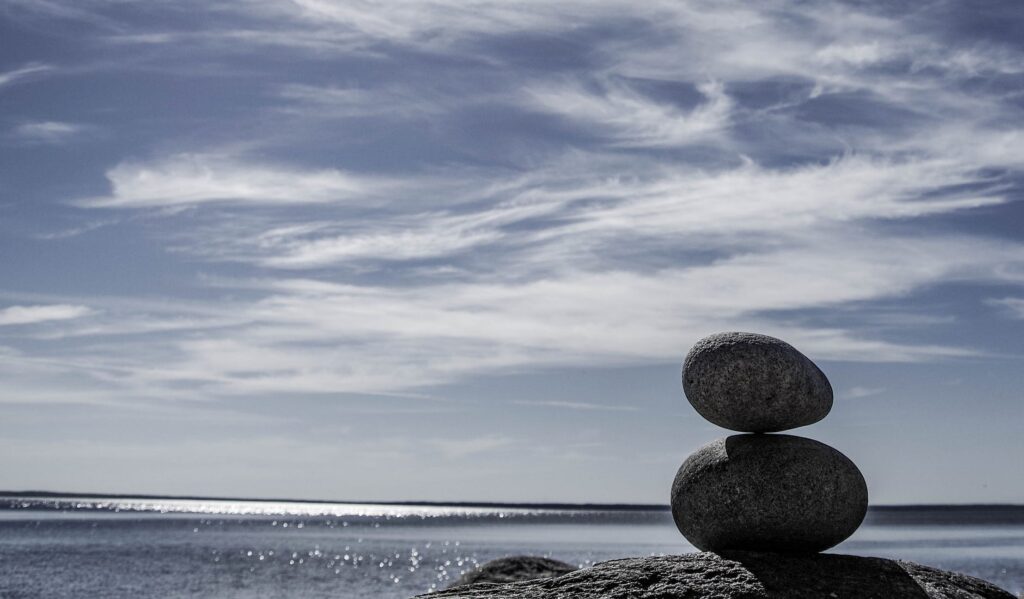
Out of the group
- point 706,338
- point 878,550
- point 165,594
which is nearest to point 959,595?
point 706,338

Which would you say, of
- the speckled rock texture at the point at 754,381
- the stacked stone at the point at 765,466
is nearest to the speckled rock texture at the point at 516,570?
the stacked stone at the point at 765,466

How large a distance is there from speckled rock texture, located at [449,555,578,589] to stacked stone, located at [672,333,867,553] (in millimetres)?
9453

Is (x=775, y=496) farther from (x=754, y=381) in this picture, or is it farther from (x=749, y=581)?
(x=754, y=381)

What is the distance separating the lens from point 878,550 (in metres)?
73.9

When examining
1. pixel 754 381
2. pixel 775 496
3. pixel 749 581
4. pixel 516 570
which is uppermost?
pixel 754 381

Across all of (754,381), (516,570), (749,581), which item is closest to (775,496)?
(749,581)

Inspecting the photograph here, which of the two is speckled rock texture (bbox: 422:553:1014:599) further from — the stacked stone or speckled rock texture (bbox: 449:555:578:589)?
speckled rock texture (bbox: 449:555:578:589)

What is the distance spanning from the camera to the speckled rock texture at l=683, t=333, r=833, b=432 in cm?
1176

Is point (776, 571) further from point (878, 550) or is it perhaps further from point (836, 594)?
point (878, 550)

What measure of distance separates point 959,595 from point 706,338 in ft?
12.0

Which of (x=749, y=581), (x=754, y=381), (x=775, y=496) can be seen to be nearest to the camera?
(x=749, y=581)

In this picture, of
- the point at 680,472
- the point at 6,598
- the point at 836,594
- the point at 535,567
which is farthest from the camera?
the point at 6,598

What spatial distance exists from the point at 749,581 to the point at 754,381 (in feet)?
6.87

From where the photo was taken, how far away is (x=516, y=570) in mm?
21328
